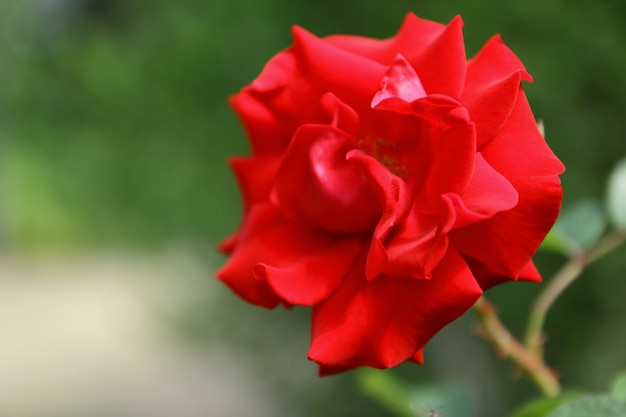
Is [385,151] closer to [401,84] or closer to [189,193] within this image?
[401,84]

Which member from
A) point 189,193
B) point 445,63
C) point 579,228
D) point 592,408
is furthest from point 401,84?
point 189,193

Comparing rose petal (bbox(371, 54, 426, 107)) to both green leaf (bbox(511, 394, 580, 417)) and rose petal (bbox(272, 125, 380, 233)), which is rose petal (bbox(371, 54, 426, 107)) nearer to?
rose petal (bbox(272, 125, 380, 233))

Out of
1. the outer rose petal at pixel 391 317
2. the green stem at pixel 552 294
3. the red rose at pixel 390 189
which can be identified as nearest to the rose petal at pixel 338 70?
the red rose at pixel 390 189

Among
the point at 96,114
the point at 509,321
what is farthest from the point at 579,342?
the point at 96,114

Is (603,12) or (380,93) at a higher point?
(380,93)

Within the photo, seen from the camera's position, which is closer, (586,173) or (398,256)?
(398,256)

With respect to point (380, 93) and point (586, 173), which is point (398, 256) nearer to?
point (380, 93)

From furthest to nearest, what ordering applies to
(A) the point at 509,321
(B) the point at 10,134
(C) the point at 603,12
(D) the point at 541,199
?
(B) the point at 10,134
(A) the point at 509,321
(C) the point at 603,12
(D) the point at 541,199
